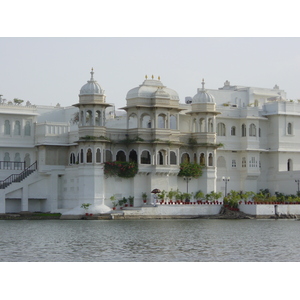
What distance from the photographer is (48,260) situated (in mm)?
36656

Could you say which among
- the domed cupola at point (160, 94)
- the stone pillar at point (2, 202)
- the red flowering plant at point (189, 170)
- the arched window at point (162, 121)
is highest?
the domed cupola at point (160, 94)

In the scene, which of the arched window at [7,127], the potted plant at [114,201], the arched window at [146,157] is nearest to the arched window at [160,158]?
the arched window at [146,157]

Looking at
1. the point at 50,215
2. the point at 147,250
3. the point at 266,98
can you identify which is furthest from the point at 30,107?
the point at 147,250

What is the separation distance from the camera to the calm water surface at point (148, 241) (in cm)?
3838

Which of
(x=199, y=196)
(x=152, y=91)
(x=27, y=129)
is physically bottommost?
(x=199, y=196)

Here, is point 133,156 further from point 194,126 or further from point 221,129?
point 221,129

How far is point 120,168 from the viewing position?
7244 centimetres

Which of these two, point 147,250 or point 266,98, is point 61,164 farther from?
point 147,250

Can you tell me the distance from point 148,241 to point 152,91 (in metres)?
30.2

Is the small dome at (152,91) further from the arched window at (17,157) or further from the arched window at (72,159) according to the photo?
the arched window at (17,157)

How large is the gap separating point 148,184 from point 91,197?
547cm

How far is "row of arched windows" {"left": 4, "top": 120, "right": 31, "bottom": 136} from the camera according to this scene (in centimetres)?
7769

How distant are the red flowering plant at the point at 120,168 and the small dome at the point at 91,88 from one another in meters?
5.58

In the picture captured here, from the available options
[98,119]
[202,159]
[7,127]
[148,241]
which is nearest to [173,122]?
[202,159]
